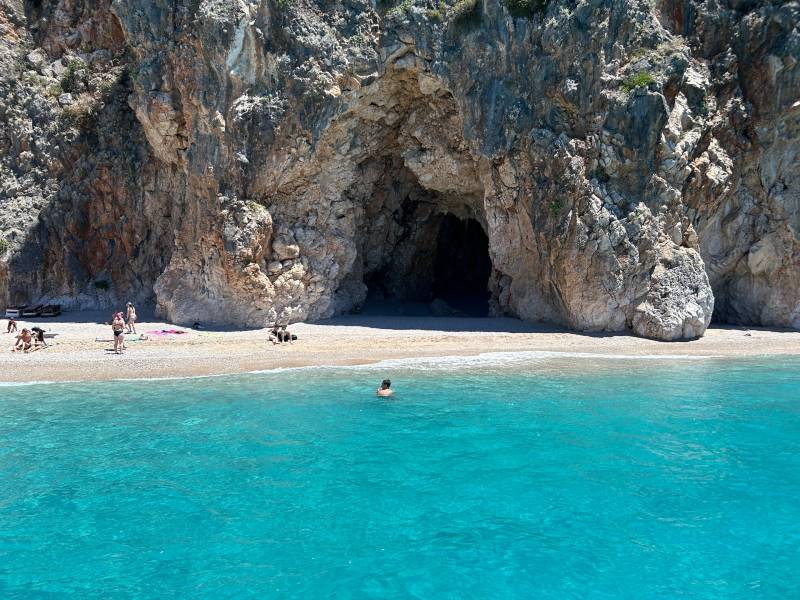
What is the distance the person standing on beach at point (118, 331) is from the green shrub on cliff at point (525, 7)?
57.3ft

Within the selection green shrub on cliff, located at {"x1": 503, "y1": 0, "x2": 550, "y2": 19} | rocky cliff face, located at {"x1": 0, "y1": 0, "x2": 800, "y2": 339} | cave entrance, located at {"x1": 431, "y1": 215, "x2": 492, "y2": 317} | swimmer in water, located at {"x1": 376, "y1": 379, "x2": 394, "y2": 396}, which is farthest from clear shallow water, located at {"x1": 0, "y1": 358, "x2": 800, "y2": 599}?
cave entrance, located at {"x1": 431, "y1": 215, "x2": 492, "y2": 317}

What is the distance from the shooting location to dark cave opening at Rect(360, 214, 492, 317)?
2969cm

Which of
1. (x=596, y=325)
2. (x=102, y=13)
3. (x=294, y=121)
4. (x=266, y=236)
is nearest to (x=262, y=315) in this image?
(x=266, y=236)

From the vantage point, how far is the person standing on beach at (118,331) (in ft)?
58.4

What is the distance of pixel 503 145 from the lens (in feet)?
74.9

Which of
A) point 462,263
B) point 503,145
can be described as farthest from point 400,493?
point 462,263

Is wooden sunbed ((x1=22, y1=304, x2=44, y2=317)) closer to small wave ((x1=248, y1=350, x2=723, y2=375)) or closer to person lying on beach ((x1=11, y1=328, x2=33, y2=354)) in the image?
person lying on beach ((x1=11, y1=328, x2=33, y2=354))

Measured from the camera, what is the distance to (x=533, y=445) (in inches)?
412

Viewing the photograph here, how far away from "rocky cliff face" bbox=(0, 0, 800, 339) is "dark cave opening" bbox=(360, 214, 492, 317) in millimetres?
3791

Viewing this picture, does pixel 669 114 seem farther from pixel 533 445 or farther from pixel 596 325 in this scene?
pixel 533 445

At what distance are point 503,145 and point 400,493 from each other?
17.2 metres

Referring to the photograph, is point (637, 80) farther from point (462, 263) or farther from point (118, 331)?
point (118, 331)

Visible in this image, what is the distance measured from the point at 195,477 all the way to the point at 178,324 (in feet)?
50.4

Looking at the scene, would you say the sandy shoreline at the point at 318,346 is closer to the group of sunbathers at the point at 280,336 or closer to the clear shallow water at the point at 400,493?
the group of sunbathers at the point at 280,336
